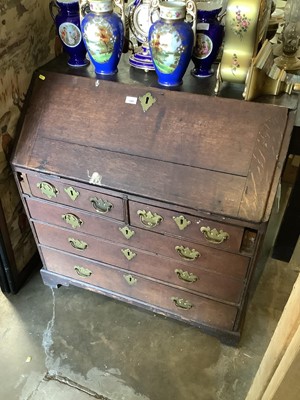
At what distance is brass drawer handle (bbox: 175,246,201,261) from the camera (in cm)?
126

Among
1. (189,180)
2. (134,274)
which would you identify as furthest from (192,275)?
(189,180)

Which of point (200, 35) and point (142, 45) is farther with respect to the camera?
point (142, 45)

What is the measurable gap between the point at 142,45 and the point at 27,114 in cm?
46

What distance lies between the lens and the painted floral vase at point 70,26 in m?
1.26

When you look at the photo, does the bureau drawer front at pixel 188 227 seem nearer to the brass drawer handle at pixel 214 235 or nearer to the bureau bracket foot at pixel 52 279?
the brass drawer handle at pixel 214 235

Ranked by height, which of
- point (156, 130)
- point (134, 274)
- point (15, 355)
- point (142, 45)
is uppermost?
point (142, 45)

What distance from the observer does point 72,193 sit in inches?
50.7

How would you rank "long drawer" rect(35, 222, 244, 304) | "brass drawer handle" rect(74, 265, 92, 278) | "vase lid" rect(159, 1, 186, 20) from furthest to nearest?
"brass drawer handle" rect(74, 265, 92, 278)
"long drawer" rect(35, 222, 244, 304)
"vase lid" rect(159, 1, 186, 20)

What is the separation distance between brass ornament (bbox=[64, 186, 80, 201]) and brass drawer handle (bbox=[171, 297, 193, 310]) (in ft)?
1.76

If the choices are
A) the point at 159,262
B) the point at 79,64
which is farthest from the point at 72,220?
the point at 79,64

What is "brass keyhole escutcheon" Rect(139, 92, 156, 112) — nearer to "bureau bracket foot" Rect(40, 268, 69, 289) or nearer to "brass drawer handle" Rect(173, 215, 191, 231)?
"brass drawer handle" Rect(173, 215, 191, 231)

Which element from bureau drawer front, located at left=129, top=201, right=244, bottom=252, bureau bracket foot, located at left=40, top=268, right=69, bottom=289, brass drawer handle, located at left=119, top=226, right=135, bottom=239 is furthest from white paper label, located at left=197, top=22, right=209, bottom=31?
bureau bracket foot, located at left=40, top=268, right=69, bottom=289

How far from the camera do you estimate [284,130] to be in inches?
43.3

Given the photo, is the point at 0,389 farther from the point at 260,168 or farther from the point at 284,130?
the point at 284,130
